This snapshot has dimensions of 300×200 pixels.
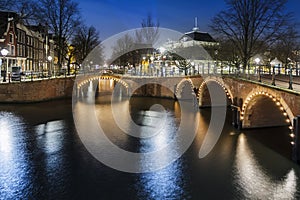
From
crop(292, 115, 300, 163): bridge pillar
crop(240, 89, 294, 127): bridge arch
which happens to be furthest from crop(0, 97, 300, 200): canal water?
Result: crop(240, 89, 294, 127): bridge arch

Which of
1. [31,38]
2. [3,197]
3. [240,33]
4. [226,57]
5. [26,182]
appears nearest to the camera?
[3,197]

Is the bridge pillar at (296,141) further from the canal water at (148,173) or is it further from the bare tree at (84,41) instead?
the bare tree at (84,41)

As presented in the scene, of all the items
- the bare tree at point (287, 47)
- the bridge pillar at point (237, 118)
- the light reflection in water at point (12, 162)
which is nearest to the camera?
the light reflection in water at point (12, 162)

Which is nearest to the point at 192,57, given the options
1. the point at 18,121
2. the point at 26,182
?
the point at 18,121

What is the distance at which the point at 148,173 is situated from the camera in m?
11.3

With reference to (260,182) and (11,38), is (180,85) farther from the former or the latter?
(11,38)

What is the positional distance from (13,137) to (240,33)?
2142cm

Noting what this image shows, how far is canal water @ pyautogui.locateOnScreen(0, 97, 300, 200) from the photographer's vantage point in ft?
31.3

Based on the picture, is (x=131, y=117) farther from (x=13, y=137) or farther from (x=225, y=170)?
(x=225, y=170)

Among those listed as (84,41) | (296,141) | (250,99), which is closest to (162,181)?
(296,141)

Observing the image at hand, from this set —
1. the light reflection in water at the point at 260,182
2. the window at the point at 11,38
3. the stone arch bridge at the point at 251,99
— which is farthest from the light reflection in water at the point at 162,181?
the window at the point at 11,38

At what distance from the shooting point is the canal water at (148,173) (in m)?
9.54

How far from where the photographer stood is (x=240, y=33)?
27.4m

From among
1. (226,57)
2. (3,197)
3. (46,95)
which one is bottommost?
(3,197)
